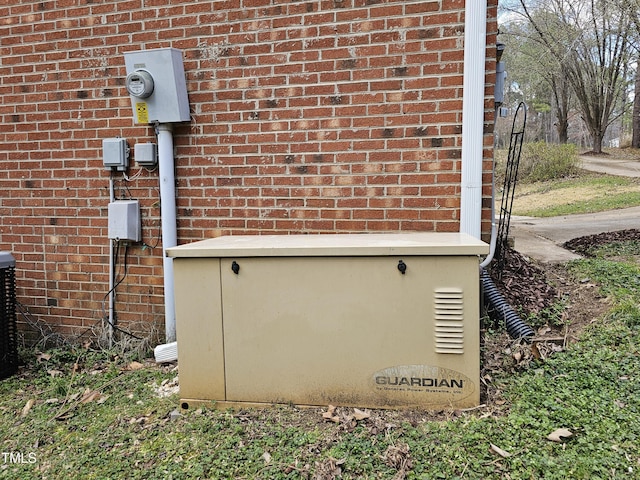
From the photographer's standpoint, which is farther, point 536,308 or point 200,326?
point 536,308

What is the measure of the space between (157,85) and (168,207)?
2.93ft

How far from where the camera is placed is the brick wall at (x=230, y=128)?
10.8ft

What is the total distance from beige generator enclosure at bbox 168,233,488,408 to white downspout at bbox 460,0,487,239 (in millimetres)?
542

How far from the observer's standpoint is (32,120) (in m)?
4.13

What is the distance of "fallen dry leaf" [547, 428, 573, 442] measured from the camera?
7.09ft

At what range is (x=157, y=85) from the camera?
11.7ft

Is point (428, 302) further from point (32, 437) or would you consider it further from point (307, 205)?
point (32, 437)

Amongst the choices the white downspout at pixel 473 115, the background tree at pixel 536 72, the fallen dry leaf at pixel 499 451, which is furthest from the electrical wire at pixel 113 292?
the background tree at pixel 536 72

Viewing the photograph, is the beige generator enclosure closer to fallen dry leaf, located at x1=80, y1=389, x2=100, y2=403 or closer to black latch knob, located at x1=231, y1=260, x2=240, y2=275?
black latch knob, located at x1=231, y1=260, x2=240, y2=275

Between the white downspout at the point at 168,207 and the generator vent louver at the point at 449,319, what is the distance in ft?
6.94

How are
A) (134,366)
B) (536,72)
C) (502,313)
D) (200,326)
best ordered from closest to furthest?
(200,326) → (502,313) → (134,366) → (536,72)

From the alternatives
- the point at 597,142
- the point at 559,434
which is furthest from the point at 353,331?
the point at 597,142

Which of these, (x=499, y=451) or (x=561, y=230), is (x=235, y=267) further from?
(x=561, y=230)

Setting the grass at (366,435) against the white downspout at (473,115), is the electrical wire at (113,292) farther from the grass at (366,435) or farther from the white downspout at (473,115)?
the white downspout at (473,115)
